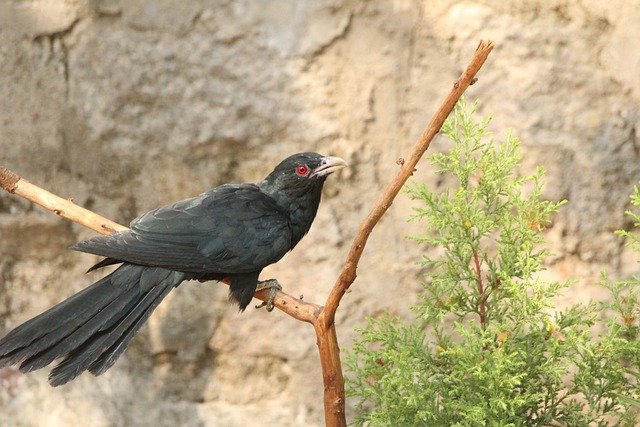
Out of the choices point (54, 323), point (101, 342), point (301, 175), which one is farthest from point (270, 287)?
point (54, 323)

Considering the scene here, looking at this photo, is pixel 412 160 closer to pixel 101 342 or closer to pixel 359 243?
pixel 359 243

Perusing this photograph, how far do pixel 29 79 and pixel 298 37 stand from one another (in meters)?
1.22

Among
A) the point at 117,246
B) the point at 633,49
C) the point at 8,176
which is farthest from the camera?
the point at 633,49

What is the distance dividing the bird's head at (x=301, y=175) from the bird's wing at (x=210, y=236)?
83mm

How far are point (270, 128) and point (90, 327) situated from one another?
5.62 ft

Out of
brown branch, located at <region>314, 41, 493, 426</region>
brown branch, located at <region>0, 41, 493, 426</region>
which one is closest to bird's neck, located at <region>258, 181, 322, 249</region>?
brown branch, located at <region>0, 41, 493, 426</region>

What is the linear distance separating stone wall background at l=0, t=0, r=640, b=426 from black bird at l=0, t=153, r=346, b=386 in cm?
92

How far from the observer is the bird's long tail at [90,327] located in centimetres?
232

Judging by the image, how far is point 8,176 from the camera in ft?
9.30

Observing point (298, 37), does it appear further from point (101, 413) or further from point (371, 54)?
point (101, 413)

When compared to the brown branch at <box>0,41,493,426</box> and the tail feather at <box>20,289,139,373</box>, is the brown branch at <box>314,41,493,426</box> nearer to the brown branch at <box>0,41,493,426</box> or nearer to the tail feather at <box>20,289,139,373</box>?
the brown branch at <box>0,41,493,426</box>

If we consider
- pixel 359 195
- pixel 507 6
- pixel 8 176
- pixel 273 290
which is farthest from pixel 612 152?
pixel 8 176

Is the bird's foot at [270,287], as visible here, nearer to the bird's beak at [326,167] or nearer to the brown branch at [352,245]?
→ the brown branch at [352,245]

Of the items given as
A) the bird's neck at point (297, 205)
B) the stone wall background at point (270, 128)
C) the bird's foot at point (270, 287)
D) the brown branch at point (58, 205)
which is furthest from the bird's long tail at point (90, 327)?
the stone wall background at point (270, 128)
